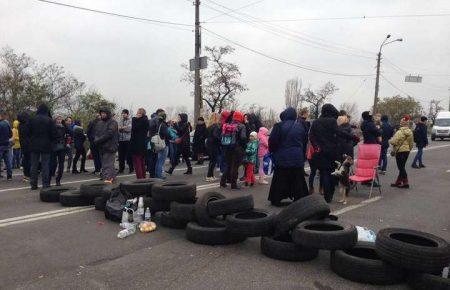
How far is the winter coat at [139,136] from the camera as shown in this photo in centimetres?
1066

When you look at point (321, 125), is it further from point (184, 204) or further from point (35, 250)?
point (35, 250)

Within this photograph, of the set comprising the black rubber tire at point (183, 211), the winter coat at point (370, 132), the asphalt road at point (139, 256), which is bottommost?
the asphalt road at point (139, 256)

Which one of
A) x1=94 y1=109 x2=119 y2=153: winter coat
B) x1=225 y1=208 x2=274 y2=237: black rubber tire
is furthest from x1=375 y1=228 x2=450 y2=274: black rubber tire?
x1=94 y1=109 x2=119 y2=153: winter coat

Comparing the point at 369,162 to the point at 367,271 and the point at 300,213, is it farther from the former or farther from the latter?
the point at 367,271

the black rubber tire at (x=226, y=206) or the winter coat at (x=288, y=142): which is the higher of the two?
the winter coat at (x=288, y=142)

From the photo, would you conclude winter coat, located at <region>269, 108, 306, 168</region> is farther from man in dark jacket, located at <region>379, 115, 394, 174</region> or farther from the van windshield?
the van windshield

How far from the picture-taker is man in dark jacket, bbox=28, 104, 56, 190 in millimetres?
10258

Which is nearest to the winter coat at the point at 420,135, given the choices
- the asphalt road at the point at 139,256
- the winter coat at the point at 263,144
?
the winter coat at the point at 263,144

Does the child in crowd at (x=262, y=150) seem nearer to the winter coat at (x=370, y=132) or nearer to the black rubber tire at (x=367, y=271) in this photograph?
the winter coat at (x=370, y=132)

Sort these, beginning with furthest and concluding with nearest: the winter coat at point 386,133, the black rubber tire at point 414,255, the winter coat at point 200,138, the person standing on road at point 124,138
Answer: the winter coat at point 200,138 → the winter coat at point 386,133 → the person standing on road at point 124,138 → the black rubber tire at point 414,255

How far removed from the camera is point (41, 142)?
10.3m

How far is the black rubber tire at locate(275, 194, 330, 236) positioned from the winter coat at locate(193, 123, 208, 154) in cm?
993

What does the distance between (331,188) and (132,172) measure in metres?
7.18

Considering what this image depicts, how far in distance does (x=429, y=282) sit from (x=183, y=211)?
133 inches
